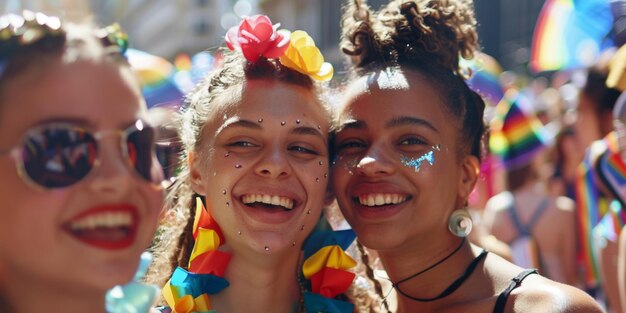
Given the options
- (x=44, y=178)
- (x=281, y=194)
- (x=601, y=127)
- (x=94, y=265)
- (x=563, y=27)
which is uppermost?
(x=44, y=178)

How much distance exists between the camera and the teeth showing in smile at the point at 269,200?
269 centimetres

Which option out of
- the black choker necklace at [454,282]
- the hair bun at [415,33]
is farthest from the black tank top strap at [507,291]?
the hair bun at [415,33]

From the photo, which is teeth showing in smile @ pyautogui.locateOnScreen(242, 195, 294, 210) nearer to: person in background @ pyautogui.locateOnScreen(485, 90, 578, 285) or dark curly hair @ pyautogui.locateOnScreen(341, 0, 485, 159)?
dark curly hair @ pyautogui.locateOnScreen(341, 0, 485, 159)

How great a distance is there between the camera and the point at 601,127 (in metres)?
5.01

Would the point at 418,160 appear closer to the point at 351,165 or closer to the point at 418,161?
the point at 418,161

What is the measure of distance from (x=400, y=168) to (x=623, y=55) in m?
1.36

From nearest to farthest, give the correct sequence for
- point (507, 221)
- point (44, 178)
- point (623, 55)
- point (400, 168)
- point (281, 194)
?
point (44, 178) < point (281, 194) < point (400, 168) < point (623, 55) < point (507, 221)

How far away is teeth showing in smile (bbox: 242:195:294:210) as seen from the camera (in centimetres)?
269

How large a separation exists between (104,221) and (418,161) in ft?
5.07

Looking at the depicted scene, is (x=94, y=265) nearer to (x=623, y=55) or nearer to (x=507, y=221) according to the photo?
(x=623, y=55)

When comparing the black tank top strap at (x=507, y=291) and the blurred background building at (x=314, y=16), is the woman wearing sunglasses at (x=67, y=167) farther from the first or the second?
the black tank top strap at (x=507, y=291)

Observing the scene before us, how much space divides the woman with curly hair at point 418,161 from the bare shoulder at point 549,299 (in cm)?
2

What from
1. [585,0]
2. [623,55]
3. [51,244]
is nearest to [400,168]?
[623,55]

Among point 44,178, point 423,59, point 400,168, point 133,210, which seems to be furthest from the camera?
point 423,59
